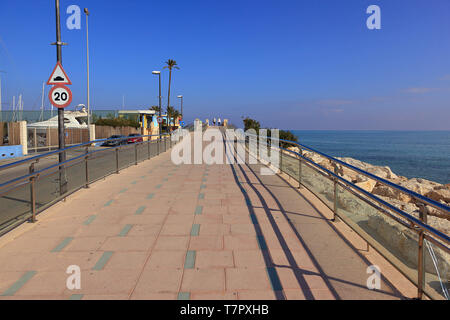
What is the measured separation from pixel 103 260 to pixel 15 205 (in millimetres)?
2223

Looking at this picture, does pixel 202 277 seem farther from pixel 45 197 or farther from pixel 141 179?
pixel 141 179

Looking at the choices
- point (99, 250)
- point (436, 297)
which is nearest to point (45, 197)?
point (99, 250)

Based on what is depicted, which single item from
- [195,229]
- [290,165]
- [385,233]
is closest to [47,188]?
[195,229]

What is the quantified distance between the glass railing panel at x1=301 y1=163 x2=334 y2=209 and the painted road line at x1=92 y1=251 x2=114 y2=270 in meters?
3.78

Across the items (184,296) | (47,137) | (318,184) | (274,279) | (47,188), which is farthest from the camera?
(47,137)

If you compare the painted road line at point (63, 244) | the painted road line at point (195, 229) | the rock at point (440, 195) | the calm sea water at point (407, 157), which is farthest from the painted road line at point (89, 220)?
the calm sea water at point (407, 157)

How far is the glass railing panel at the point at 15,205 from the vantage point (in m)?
4.97

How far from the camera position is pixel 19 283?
137 inches

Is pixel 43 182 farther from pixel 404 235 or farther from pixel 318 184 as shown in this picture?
pixel 404 235

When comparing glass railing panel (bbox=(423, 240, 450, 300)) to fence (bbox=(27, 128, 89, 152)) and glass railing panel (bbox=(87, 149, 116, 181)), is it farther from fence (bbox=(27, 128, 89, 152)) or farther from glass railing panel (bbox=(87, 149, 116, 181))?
fence (bbox=(27, 128, 89, 152))

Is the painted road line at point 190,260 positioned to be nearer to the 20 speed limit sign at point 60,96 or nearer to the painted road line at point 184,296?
the painted road line at point 184,296
